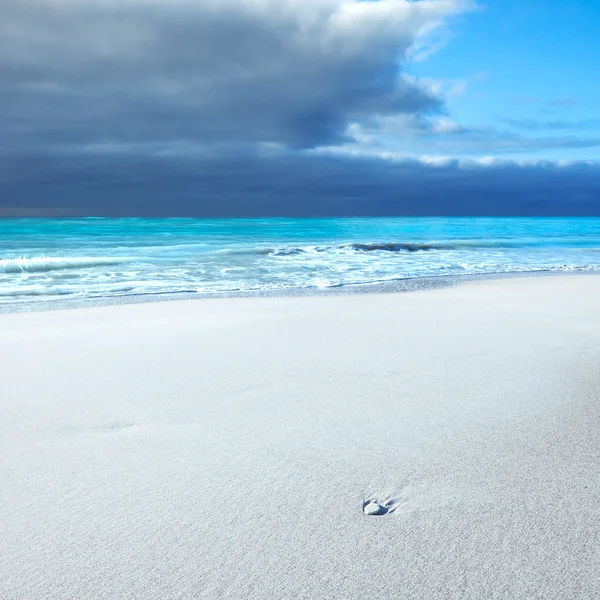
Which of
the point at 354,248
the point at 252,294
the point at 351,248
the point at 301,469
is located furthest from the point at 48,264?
the point at 301,469

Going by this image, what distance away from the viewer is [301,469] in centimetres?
256

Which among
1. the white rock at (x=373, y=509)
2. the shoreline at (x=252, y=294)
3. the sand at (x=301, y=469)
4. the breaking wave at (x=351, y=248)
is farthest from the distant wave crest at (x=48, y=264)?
the white rock at (x=373, y=509)

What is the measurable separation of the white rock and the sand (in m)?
0.03

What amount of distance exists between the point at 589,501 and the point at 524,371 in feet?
6.61

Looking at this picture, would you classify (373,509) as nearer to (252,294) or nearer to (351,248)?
(252,294)

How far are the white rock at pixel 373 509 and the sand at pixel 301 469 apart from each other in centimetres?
3

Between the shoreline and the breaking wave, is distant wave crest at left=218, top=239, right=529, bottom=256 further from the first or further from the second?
the shoreline

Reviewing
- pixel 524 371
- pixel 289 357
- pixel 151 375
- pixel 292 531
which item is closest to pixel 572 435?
pixel 524 371

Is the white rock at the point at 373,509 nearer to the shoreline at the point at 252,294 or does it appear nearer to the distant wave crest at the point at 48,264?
the shoreline at the point at 252,294

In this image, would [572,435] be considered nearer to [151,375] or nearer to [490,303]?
[151,375]

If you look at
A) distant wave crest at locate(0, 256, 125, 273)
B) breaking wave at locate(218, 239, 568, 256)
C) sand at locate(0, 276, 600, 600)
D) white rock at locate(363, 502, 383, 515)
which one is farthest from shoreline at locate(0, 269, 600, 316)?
breaking wave at locate(218, 239, 568, 256)

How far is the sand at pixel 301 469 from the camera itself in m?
1.83

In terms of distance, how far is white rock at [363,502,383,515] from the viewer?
218 centimetres

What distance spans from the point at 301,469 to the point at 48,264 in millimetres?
18274
